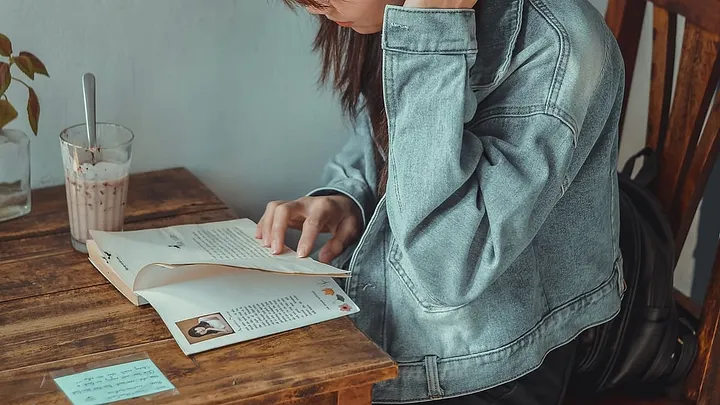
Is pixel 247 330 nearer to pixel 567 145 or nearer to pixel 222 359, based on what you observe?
pixel 222 359

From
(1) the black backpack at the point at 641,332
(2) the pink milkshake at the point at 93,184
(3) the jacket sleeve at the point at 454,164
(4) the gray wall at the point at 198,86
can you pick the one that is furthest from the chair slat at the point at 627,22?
(2) the pink milkshake at the point at 93,184

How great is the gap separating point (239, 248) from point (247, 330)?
0.16 metres

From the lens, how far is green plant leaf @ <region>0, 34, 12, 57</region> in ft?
3.64

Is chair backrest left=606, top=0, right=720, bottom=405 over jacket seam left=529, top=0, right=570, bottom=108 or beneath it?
beneath

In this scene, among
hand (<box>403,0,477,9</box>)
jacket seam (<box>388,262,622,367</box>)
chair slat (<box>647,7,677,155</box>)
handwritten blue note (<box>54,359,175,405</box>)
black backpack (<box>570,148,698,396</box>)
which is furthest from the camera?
chair slat (<box>647,7,677,155</box>)

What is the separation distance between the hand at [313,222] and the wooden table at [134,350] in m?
0.16

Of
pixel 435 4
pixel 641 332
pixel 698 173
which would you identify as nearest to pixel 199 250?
pixel 435 4

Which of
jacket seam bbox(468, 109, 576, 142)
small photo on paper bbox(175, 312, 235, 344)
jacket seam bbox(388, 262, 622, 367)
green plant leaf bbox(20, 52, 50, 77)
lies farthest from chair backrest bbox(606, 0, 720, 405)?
green plant leaf bbox(20, 52, 50, 77)

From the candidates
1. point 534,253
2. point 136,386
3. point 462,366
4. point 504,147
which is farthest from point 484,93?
point 136,386

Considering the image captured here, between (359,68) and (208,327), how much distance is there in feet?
1.35

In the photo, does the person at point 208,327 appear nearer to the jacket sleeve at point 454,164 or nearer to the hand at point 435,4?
the jacket sleeve at point 454,164

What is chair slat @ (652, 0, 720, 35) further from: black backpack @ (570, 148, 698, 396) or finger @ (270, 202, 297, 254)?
finger @ (270, 202, 297, 254)

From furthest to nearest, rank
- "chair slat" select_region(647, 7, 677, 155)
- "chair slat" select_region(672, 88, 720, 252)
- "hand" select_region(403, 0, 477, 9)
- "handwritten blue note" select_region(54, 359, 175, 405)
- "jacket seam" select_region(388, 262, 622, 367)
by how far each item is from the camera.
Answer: "chair slat" select_region(647, 7, 677, 155) < "chair slat" select_region(672, 88, 720, 252) < "jacket seam" select_region(388, 262, 622, 367) < "hand" select_region(403, 0, 477, 9) < "handwritten blue note" select_region(54, 359, 175, 405)

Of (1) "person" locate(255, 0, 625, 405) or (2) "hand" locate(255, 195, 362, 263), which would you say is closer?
(1) "person" locate(255, 0, 625, 405)
